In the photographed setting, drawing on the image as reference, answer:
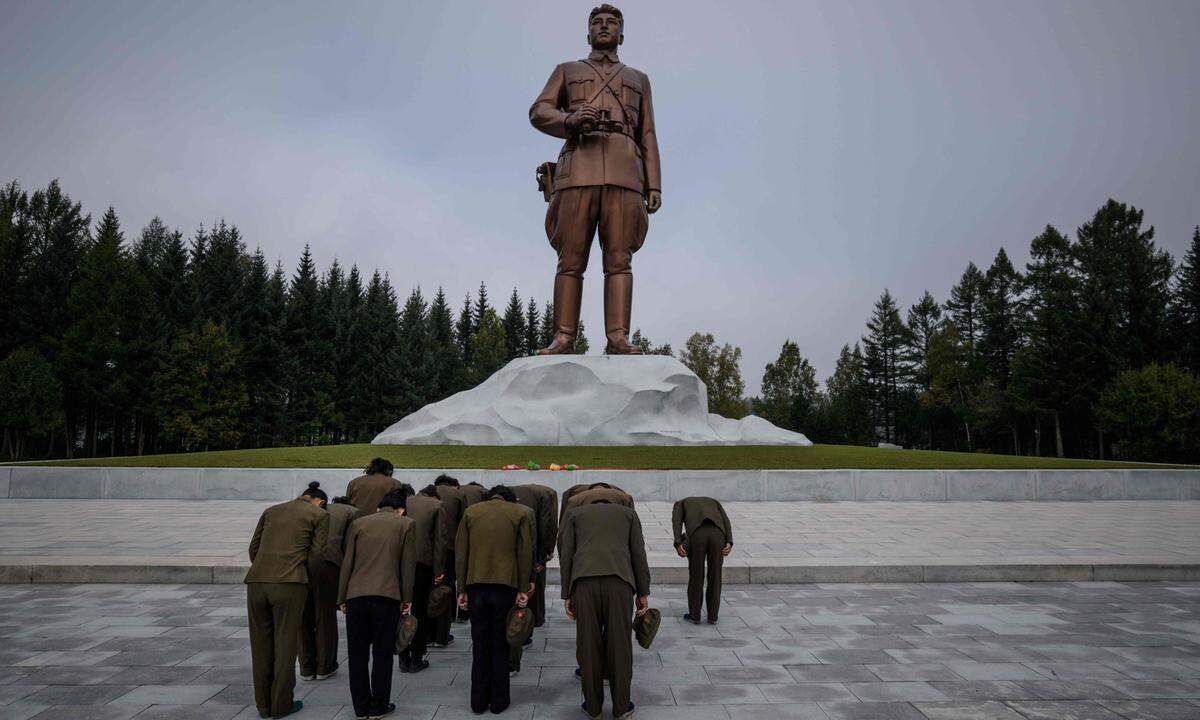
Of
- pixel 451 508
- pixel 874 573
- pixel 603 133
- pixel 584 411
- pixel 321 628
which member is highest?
pixel 603 133

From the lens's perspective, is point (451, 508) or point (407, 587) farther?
point (451, 508)

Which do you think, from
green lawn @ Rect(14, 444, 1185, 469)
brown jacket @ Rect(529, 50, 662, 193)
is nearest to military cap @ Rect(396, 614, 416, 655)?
green lawn @ Rect(14, 444, 1185, 469)

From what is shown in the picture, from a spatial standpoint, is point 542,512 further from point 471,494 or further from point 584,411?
point 584,411

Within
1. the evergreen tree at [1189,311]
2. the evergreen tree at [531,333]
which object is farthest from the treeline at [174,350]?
the evergreen tree at [1189,311]

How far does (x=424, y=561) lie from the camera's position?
5.33m

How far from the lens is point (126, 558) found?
26.1ft

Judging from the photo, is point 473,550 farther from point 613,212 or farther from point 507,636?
point 613,212

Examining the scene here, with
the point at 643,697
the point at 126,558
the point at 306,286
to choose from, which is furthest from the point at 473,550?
the point at 306,286

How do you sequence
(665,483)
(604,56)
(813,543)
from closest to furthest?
(813,543) < (665,483) < (604,56)

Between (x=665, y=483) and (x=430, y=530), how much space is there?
8.80m

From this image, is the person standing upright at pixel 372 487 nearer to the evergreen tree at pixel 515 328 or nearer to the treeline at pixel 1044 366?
the treeline at pixel 1044 366

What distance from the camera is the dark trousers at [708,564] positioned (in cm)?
638

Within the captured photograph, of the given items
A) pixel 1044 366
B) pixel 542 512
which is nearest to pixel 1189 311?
pixel 1044 366

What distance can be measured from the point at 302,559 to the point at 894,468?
13584 mm
